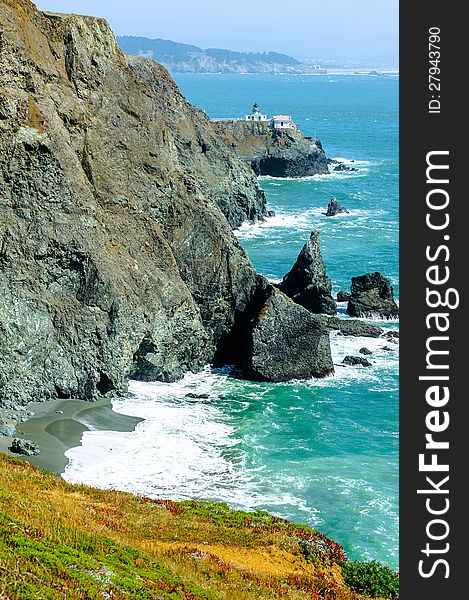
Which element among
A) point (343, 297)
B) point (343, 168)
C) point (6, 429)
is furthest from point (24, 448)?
point (343, 168)

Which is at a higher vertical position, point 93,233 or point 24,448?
point 93,233

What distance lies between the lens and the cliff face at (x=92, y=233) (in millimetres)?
44031

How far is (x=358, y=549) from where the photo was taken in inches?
1302

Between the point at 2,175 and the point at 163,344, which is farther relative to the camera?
the point at 163,344

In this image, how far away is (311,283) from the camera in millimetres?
68812

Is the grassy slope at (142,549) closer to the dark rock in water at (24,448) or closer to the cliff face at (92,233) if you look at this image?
the dark rock in water at (24,448)

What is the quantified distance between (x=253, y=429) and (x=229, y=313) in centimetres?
1340

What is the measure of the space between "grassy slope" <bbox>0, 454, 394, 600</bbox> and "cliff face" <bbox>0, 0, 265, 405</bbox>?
1442 centimetres

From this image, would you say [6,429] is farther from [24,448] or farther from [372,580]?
[372,580]

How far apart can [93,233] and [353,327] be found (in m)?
25.2

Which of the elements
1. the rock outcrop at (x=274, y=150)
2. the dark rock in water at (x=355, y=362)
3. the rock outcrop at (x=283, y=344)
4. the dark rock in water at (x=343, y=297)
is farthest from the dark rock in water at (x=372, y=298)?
the rock outcrop at (x=274, y=150)

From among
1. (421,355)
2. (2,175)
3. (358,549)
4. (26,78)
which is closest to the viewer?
(421,355)

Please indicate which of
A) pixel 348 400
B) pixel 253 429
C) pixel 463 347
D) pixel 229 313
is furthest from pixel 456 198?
pixel 229 313

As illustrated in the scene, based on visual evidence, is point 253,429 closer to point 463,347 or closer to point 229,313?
point 229,313
